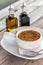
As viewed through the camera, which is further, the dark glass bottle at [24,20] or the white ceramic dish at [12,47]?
the dark glass bottle at [24,20]

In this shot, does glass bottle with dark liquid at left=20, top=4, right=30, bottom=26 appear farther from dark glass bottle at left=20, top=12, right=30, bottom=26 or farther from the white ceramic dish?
the white ceramic dish

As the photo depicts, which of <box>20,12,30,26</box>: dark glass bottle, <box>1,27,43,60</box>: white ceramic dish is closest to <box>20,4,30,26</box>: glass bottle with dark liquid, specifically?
<box>20,12,30,26</box>: dark glass bottle

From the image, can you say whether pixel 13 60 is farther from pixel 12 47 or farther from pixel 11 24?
pixel 11 24

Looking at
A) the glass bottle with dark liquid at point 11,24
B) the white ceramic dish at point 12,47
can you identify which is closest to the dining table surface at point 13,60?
the white ceramic dish at point 12,47

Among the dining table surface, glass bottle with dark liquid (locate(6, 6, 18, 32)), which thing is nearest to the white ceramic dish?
the dining table surface

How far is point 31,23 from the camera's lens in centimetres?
135

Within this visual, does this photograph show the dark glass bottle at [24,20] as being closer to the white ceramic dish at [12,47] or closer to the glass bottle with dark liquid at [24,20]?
the glass bottle with dark liquid at [24,20]

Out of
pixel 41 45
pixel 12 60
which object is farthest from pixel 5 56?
pixel 41 45

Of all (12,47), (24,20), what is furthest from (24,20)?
(12,47)

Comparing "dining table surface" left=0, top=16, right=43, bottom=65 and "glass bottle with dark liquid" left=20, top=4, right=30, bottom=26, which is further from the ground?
"glass bottle with dark liquid" left=20, top=4, right=30, bottom=26

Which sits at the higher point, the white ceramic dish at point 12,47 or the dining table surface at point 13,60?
the white ceramic dish at point 12,47

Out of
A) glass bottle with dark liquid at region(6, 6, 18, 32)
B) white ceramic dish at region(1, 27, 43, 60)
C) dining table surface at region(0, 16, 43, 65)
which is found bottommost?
dining table surface at region(0, 16, 43, 65)

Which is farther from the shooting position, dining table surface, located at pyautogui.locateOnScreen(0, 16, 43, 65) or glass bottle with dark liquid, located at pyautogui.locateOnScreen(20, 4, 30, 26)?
glass bottle with dark liquid, located at pyautogui.locateOnScreen(20, 4, 30, 26)

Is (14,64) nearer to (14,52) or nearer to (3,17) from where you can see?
(14,52)
